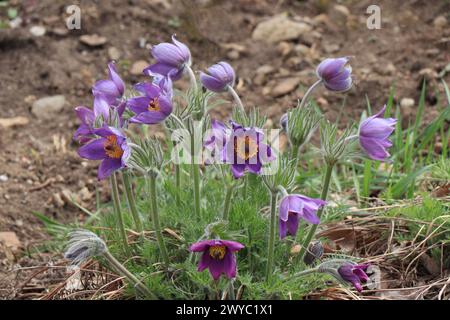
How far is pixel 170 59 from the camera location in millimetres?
2178

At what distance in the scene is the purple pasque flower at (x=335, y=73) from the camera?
211 cm

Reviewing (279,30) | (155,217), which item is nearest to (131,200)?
(155,217)

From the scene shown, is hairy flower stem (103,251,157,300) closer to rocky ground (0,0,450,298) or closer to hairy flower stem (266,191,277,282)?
hairy flower stem (266,191,277,282)

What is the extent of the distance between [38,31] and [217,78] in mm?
2361

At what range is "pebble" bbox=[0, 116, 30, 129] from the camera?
3.65 metres

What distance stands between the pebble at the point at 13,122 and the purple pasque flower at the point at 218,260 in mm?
2065

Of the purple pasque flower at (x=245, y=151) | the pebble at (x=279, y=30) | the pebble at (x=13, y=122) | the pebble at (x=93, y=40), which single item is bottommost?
Answer: the purple pasque flower at (x=245, y=151)

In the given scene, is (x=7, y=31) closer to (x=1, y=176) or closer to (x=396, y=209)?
(x=1, y=176)

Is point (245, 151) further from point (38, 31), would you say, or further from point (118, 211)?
point (38, 31)

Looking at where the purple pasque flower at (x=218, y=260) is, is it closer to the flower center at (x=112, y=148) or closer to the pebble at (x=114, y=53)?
the flower center at (x=112, y=148)

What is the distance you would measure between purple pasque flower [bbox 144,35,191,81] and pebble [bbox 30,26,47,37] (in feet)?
7.17

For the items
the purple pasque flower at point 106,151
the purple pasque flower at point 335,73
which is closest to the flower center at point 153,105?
the purple pasque flower at point 106,151

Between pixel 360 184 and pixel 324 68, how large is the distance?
1.07 m

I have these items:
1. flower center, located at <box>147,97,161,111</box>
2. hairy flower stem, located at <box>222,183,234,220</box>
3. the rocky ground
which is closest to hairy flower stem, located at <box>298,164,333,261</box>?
hairy flower stem, located at <box>222,183,234,220</box>
